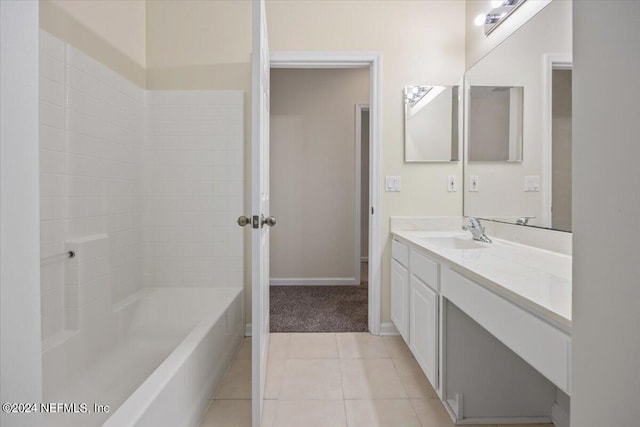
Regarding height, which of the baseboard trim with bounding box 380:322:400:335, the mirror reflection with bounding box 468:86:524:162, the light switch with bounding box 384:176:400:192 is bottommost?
the baseboard trim with bounding box 380:322:400:335

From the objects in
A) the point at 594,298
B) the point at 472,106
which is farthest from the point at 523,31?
the point at 594,298

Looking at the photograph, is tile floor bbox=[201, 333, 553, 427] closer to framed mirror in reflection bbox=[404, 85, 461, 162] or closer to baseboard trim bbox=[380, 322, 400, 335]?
baseboard trim bbox=[380, 322, 400, 335]


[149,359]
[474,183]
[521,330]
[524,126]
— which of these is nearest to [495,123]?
[524,126]

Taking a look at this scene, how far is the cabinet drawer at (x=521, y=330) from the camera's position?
0.81 meters

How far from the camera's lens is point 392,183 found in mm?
2439

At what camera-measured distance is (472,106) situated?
89.4 inches

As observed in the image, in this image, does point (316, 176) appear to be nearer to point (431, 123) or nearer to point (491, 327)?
point (431, 123)

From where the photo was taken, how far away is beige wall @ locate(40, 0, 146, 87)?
1.57 m

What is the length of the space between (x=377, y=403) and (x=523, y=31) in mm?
2042

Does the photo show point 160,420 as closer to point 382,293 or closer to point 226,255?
point 226,255

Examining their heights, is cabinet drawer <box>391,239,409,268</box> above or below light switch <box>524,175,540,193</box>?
below

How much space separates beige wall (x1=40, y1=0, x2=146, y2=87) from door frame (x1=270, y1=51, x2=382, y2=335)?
36.2 inches

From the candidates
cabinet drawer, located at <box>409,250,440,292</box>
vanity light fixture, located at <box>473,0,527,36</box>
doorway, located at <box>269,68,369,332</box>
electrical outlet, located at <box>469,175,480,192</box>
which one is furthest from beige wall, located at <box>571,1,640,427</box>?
doorway, located at <box>269,68,369,332</box>

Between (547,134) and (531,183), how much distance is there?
0.84 ft
